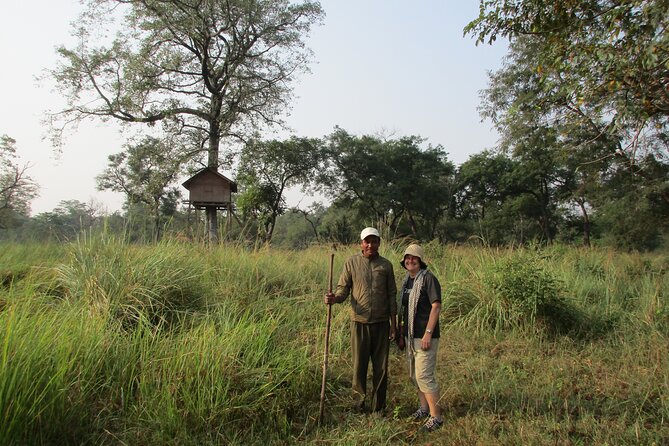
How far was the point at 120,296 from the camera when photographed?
4.34 m

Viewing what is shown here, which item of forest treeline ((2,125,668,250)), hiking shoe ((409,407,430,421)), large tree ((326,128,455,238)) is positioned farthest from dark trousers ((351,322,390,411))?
large tree ((326,128,455,238))

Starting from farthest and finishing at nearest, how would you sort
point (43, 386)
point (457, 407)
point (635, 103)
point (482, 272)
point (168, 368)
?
point (482, 272)
point (635, 103)
point (457, 407)
point (168, 368)
point (43, 386)

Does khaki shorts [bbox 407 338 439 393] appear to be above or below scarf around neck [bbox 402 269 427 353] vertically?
below

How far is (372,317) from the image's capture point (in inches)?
145

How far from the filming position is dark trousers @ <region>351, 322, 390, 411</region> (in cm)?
370

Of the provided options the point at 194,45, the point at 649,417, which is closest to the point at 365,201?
the point at 194,45

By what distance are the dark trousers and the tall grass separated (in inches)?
8.6

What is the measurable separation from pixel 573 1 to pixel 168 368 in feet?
19.3

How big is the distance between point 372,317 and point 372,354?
383mm

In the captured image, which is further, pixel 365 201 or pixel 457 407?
pixel 365 201

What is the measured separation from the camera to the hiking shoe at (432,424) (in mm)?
3332

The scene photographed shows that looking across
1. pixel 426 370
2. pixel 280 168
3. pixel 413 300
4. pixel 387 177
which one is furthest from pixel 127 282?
pixel 387 177

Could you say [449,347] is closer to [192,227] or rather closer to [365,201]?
[192,227]

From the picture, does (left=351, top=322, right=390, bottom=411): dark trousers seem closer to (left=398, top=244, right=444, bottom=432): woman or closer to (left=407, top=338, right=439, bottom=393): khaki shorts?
(left=398, top=244, right=444, bottom=432): woman
